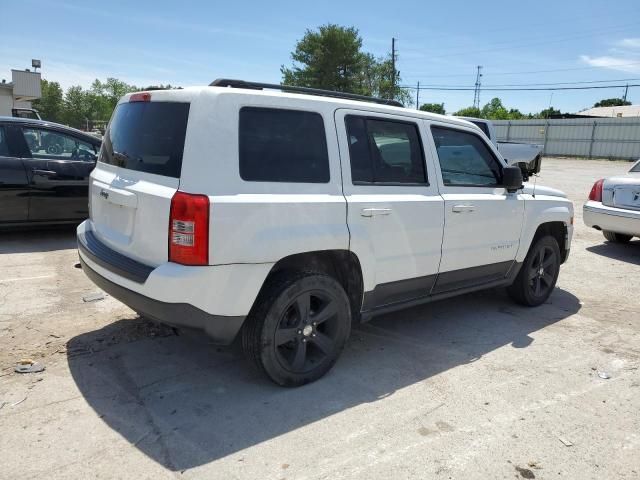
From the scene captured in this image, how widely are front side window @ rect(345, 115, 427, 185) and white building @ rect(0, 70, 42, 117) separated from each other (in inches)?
1389

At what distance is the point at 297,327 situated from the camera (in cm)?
347

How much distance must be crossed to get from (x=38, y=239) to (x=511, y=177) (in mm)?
6349

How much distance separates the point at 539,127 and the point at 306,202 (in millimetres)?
44198

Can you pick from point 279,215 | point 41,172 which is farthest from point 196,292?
point 41,172

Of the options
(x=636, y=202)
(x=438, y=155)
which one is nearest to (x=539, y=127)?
(x=636, y=202)

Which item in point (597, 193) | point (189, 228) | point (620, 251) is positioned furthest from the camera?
point (620, 251)

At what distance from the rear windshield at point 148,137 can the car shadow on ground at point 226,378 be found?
3.68ft

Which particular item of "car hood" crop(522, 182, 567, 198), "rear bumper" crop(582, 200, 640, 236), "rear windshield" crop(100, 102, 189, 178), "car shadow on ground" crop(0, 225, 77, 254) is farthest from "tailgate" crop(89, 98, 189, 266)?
"rear bumper" crop(582, 200, 640, 236)

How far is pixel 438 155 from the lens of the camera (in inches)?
169

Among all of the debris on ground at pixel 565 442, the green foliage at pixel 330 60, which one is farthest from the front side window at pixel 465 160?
the green foliage at pixel 330 60

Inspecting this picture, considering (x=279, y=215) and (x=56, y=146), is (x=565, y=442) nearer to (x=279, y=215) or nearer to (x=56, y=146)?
(x=279, y=215)

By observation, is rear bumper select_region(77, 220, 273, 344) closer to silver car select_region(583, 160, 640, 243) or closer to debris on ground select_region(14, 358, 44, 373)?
debris on ground select_region(14, 358, 44, 373)

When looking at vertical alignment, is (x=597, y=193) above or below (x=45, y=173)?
above

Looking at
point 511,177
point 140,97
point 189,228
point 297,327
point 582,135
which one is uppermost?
point 582,135
